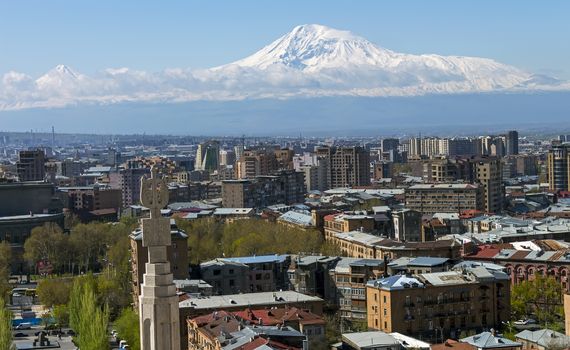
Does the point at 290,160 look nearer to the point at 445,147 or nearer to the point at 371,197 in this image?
the point at 371,197

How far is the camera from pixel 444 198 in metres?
67.6

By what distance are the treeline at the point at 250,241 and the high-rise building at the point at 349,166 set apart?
40.7 metres

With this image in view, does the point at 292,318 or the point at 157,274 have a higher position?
the point at 157,274

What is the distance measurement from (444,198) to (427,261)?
3134 centimetres

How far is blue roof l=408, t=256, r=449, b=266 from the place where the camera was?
119ft

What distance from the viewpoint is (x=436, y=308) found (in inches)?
1236

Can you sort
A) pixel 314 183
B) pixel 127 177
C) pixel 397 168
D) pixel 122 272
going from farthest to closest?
pixel 397 168 → pixel 314 183 → pixel 127 177 → pixel 122 272

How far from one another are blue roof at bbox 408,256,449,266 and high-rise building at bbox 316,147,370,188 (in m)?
56.6

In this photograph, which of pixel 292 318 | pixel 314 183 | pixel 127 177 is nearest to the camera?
pixel 292 318

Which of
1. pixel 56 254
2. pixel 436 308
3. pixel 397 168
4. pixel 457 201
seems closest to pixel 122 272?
pixel 56 254

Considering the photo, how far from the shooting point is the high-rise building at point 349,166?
9494cm

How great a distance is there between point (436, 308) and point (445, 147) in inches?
4845

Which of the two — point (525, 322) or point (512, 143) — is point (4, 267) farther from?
point (512, 143)

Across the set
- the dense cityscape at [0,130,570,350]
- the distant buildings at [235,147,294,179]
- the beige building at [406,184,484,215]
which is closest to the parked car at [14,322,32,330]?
the dense cityscape at [0,130,570,350]
